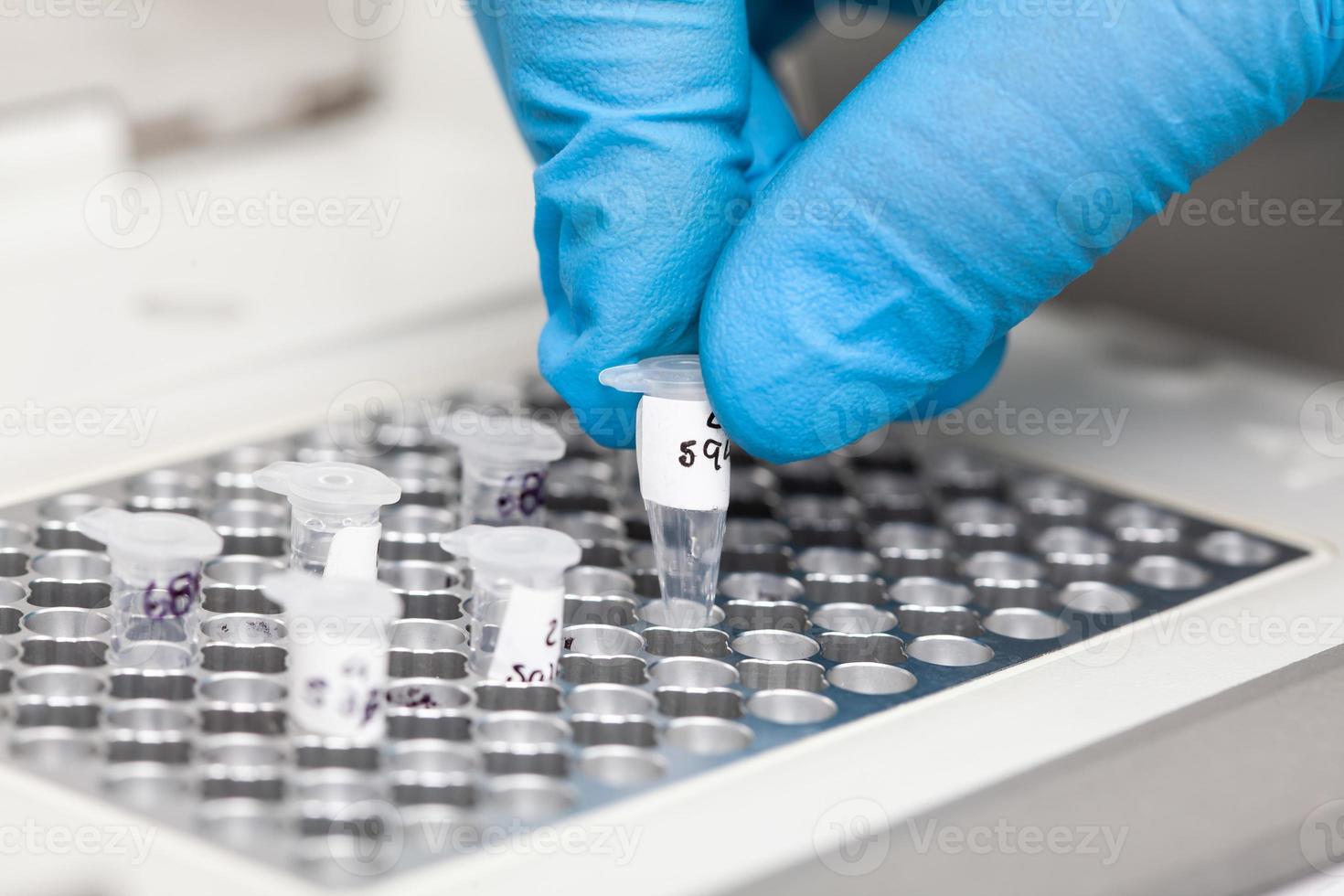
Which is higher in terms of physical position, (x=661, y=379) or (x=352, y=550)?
(x=661, y=379)

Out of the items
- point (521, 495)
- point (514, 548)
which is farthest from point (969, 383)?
point (514, 548)

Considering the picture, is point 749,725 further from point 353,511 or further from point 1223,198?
point 1223,198

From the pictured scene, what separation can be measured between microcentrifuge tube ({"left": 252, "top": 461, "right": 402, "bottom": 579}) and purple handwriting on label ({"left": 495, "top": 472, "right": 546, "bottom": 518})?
0.49 feet

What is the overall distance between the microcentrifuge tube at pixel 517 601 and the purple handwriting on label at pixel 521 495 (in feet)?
0.60

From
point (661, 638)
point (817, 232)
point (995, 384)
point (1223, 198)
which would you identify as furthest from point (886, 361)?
point (1223, 198)

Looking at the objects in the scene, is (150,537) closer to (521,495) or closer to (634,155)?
(521,495)

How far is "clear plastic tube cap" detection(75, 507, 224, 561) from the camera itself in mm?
980

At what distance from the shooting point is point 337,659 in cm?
90

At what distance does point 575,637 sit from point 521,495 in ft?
0.64

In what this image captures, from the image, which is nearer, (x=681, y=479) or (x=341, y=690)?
(x=341, y=690)

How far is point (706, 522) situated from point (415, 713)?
256 mm

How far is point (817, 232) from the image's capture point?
110cm

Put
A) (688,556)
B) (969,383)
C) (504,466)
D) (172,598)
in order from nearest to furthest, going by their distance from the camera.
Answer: (172,598) < (688,556) < (504,466) < (969,383)

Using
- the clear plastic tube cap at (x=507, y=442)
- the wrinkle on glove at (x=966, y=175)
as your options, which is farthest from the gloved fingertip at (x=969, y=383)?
the clear plastic tube cap at (x=507, y=442)
